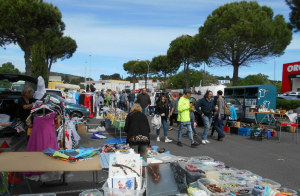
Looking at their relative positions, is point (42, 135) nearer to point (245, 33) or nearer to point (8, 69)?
point (245, 33)

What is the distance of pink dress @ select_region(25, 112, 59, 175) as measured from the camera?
4602 millimetres

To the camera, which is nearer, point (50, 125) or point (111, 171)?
point (111, 171)

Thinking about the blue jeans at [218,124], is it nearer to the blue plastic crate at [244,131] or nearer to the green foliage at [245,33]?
the blue plastic crate at [244,131]

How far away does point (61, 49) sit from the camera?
3766 centimetres

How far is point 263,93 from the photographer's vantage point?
46.9 feet

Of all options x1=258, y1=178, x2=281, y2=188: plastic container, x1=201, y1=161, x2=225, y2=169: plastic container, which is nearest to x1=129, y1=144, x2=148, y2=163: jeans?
x1=201, y1=161, x2=225, y2=169: plastic container

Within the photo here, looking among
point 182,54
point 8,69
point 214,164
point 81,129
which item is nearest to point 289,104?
point 81,129

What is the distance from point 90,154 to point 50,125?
1.46 meters

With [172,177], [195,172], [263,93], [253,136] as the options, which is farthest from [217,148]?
[263,93]

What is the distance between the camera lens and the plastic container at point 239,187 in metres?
3.71

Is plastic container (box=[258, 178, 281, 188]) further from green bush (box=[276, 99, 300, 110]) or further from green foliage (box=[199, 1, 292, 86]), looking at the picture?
green foliage (box=[199, 1, 292, 86])

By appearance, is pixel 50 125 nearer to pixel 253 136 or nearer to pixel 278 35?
pixel 253 136

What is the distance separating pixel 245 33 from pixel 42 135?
2004 centimetres

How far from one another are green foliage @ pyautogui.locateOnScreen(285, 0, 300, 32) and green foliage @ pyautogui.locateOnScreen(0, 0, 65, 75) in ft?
55.0
